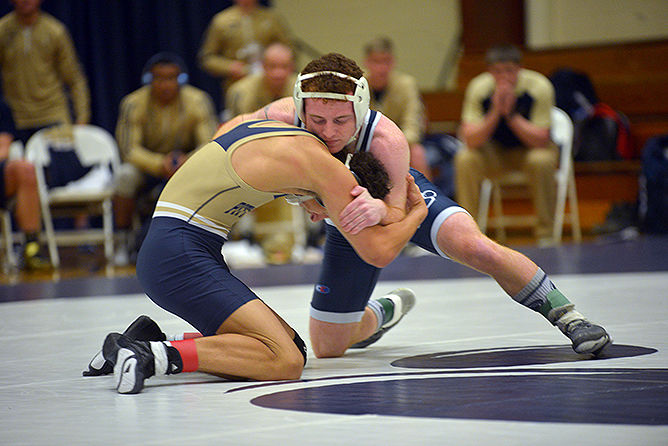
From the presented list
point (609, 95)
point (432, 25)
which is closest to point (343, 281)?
point (609, 95)

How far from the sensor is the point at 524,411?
1873 mm

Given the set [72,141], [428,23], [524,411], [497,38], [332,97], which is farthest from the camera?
[428,23]

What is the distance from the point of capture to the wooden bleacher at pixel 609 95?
7645mm

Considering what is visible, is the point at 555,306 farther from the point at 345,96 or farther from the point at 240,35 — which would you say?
the point at 240,35

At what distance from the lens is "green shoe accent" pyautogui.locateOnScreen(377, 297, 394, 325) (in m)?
3.16

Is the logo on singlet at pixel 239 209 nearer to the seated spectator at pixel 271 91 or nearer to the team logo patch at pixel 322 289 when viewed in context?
the team logo patch at pixel 322 289

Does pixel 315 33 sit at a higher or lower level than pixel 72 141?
higher

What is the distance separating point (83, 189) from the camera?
6.56m

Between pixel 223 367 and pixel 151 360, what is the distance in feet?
0.61

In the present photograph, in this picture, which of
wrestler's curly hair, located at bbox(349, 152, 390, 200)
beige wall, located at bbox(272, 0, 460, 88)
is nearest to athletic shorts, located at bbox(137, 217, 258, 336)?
wrestler's curly hair, located at bbox(349, 152, 390, 200)

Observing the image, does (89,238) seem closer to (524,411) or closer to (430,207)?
(430,207)

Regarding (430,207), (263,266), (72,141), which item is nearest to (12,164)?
(72,141)

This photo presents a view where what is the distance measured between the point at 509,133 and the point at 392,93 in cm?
82

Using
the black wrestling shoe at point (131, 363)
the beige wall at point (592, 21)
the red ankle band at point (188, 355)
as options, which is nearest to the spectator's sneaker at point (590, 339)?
the red ankle band at point (188, 355)
